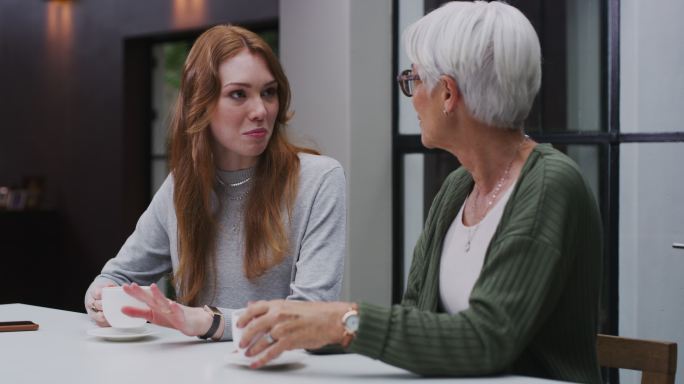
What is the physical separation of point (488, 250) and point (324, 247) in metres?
0.61

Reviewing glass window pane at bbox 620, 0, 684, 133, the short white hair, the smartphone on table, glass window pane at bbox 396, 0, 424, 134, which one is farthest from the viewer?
glass window pane at bbox 396, 0, 424, 134

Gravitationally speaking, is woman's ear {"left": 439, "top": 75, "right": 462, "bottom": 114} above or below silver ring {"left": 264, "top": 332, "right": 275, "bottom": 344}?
above

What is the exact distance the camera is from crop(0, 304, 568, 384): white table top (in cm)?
132

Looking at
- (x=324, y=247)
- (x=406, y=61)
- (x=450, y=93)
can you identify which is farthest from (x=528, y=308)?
(x=406, y=61)

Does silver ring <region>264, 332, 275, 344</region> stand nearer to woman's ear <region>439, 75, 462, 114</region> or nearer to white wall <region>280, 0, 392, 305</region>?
woman's ear <region>439, 75, 462, 114</region>

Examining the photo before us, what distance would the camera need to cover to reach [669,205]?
3174 millimetres

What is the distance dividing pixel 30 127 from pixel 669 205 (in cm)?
496

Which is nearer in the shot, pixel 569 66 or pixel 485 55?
pixel 485 55

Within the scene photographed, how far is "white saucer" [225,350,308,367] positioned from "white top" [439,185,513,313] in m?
0.28

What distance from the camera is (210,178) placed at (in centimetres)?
209

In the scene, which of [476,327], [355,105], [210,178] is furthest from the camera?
[355,105]

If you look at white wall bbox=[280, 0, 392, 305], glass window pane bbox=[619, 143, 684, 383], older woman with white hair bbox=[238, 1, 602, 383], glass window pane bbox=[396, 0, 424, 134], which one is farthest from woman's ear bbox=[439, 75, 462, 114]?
glass window pane bbox=[396, 0, 424, 134]

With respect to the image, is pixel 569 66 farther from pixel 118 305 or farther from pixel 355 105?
pixel 118 305

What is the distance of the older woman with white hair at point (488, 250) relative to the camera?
131 centimetres
